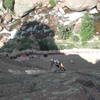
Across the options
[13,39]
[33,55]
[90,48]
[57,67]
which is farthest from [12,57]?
[57,67]

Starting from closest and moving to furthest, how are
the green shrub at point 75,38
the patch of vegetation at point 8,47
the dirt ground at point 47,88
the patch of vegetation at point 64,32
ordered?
the dirt ground at point 47,88 → the patch of vegetation at point 8,47 → the green shrub at point 75,38 → the patch of vegetation at point 64,32

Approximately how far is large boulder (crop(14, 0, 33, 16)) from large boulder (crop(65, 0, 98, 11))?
4.92m

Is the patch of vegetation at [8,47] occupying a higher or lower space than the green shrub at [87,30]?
lower

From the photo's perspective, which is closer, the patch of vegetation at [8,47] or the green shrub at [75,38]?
the patch of vegetation at [8,47]

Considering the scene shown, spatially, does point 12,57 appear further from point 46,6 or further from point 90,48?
point 46,6

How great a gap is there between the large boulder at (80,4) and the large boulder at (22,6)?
4919 mm

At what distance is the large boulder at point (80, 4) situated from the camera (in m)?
44.2

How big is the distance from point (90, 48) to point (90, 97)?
820 inches

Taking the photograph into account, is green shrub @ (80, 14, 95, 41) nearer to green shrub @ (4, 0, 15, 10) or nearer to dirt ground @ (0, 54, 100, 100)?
green shrub @ (4, 0, 15, 10)

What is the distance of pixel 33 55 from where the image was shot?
33.8 metres

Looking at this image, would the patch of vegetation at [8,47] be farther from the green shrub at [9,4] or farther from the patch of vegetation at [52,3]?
the patch of vegetation at [52,3]

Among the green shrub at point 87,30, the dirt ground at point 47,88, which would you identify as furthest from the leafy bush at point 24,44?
the dirt ground at point 47,88

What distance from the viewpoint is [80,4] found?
145 feet

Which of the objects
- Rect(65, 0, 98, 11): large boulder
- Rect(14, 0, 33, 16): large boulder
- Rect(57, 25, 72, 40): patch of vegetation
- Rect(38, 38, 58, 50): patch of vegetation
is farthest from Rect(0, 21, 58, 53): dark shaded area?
Rect(65, 0, 98, 11): large boulder
